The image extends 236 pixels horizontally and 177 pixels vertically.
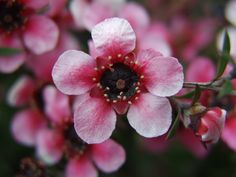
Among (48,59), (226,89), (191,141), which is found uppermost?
(226,89)

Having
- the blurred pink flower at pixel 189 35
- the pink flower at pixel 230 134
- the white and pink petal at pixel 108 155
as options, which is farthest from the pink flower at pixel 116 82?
the blurred pink flower at pixel 189 35

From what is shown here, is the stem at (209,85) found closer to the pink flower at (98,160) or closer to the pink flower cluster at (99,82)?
the pink flower cluster at (99,82)

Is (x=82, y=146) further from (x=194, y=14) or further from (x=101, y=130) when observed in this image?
(x=194, y=14)

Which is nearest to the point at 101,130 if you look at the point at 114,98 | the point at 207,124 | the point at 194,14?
the point at 114,98

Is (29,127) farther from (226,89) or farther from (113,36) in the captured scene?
(226,89)

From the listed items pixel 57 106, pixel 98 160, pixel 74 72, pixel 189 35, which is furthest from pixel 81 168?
pixel 189 35

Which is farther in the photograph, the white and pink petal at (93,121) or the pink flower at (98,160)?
the pink flower at (98,160)

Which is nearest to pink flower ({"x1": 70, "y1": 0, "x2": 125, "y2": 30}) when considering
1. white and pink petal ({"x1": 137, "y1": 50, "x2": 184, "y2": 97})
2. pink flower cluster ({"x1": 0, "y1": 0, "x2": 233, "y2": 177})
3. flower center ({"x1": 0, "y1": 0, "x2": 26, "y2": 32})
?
pink flower cluster ({"x1": 0, "y1": 0, "x2": 233, "y2": 177})
